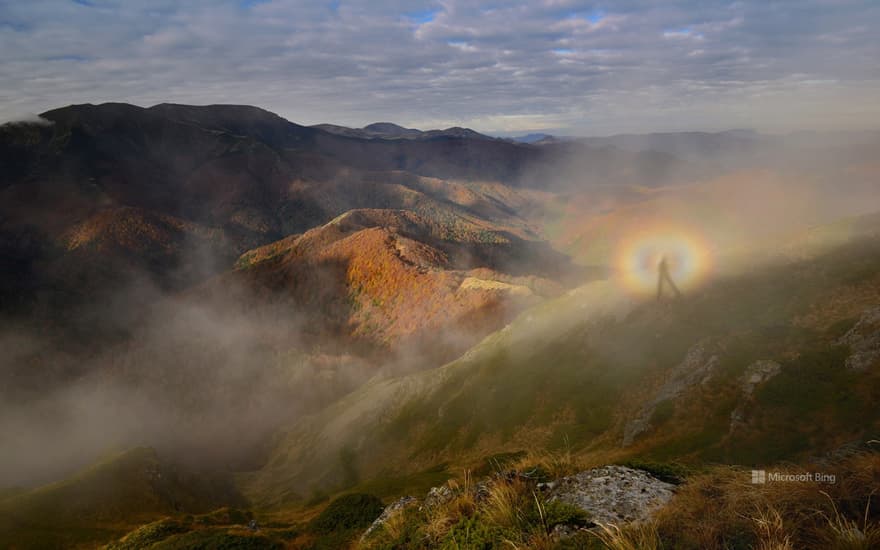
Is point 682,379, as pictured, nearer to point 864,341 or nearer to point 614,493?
point 864,341

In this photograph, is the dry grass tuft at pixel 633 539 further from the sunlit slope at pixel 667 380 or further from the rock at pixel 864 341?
the rock at pixel 864 341

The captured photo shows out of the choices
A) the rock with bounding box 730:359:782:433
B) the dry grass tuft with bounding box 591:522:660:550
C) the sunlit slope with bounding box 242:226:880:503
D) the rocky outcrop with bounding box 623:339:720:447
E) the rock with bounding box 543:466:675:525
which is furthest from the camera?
the rocky outcrop with bounding box 623:339:720:447

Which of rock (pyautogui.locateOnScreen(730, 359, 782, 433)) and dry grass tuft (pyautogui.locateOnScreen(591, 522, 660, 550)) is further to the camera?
rock (pyautogui.locateOnScreen(730, 359, 782, 433))

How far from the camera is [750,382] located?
1224 inches

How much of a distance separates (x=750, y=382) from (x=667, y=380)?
8523 mm

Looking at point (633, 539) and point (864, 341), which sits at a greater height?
point (633, 539)

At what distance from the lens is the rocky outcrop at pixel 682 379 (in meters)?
35.5

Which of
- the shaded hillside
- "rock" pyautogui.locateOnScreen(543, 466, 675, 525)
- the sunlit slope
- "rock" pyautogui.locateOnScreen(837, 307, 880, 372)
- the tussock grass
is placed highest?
the tussock grass

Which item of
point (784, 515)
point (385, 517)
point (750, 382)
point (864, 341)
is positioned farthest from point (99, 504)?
point (864, 341)

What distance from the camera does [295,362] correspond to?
627 feet

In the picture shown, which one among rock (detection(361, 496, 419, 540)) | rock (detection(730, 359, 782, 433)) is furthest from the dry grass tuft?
rock (detection(730, 359, 782, 433))

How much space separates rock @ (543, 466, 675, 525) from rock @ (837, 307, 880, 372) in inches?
1069

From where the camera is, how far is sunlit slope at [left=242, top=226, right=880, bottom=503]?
2662 cm

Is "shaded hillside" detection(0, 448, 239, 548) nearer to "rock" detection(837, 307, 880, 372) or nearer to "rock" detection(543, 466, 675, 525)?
"rock" detection(543, 466, 675, 525)
